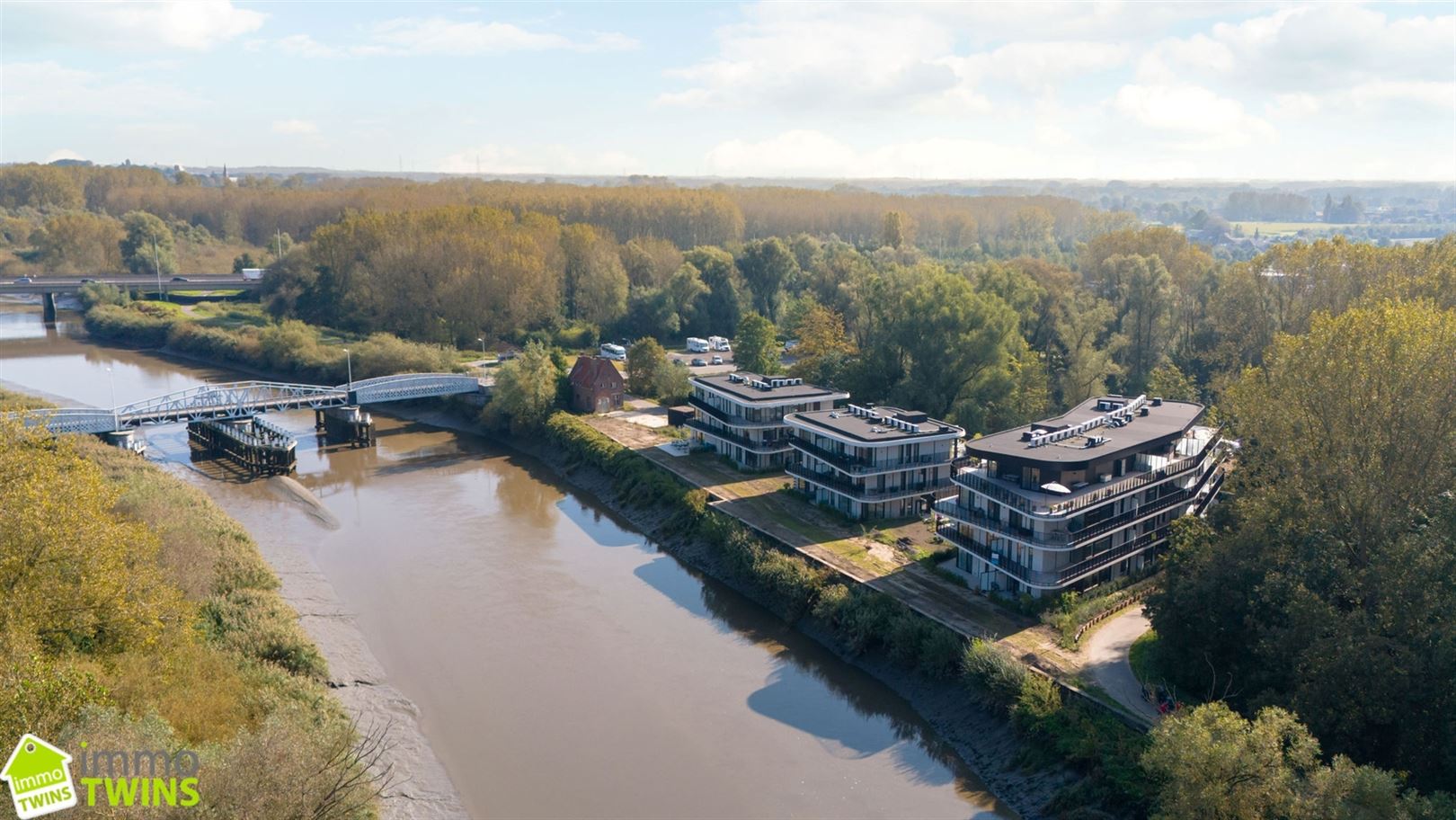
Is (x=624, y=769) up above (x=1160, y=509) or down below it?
below

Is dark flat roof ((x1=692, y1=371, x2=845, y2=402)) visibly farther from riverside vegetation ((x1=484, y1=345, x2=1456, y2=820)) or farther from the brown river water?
the brown river water

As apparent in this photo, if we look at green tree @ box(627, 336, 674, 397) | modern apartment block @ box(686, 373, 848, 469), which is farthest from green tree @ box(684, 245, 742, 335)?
modern apartment block @ box(686, 373, 848, 469)

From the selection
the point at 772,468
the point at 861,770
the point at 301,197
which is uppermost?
the point at 301,197

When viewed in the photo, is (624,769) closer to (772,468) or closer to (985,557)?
(985,557)

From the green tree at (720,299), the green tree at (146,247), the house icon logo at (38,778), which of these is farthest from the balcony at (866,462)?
the green tree at (146,247)

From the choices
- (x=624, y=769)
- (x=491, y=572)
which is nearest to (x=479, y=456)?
(x=491, y=572)
